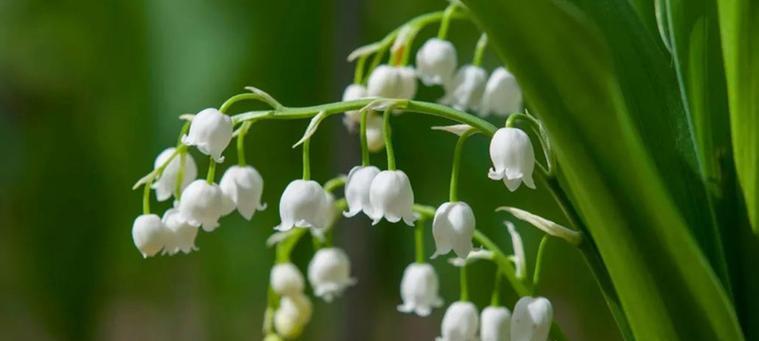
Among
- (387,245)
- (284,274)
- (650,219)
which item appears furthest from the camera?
(387,245)

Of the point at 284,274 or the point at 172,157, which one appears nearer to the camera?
the point at 172,157

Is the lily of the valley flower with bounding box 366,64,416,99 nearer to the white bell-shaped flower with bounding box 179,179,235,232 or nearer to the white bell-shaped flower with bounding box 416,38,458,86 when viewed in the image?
the white bell-shaped flower with bounding box 416,38,458,86

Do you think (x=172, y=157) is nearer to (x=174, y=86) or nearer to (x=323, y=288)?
(x=323, y=288)

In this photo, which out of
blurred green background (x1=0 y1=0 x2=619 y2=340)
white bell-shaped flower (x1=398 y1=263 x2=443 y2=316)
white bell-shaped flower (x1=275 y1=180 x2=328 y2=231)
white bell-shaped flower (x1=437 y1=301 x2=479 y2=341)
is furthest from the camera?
blurred green background (x1=0 y1=0 x2=619 y2=340)

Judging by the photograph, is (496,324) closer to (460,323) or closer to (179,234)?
(460,323)

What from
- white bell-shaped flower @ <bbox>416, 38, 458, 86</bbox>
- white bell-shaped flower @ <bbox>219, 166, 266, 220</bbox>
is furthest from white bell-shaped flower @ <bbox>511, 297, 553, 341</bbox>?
white bell-shaped flower @ <bbox>416, 38, 458, 86</bbox>

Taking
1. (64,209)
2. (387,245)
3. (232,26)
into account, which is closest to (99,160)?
(64,209)
